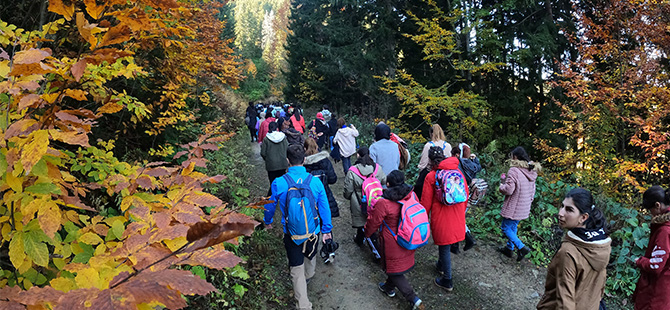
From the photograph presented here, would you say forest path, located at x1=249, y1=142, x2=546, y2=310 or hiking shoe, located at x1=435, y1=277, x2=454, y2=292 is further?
hiking shoe, located at x1=435, y1=277, x2=454, y2=292

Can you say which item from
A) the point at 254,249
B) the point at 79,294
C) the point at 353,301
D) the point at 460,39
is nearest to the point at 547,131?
the point at 460,39

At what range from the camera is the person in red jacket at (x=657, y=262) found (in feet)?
10.2

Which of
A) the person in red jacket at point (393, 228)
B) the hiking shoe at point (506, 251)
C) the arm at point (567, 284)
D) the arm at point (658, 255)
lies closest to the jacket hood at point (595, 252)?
the arm at point (567, 284)

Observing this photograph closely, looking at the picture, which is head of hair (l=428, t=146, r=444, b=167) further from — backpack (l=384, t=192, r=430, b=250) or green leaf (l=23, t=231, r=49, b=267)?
green leaf (l=23, t=231, r=49, b=267)

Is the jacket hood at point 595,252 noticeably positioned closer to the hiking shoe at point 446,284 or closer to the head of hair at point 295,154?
the hiking shoe at point 446,284

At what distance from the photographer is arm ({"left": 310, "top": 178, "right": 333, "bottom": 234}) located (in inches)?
157

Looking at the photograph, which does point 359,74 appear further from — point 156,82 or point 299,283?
point 299,283

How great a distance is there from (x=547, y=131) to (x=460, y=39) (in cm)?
466

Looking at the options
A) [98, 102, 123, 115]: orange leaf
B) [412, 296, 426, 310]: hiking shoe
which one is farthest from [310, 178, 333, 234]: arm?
[98, 102, 123, 115]: orange leaf

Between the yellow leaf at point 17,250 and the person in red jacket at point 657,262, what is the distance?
15.8 ft

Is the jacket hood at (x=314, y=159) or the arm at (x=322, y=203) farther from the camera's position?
the jacket hood at (x=314, y=159)

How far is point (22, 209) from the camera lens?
1.45m

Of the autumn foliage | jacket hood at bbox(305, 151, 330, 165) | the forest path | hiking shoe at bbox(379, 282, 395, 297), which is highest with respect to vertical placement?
the autumn foliage

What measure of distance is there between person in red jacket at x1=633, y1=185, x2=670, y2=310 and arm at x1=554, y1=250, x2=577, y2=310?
1.30 metres
